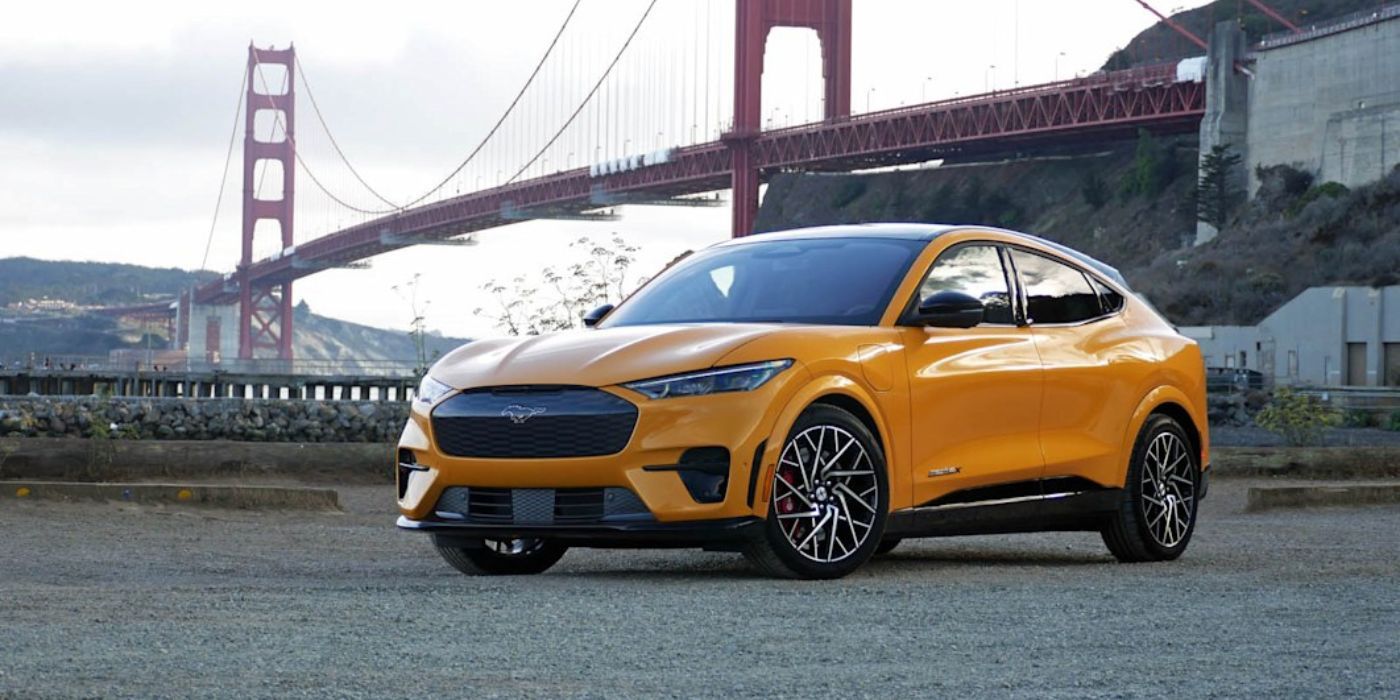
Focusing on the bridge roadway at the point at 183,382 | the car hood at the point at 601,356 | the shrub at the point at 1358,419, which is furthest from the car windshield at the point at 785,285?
the bridge roadway at the point at 183,382

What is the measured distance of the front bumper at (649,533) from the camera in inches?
288

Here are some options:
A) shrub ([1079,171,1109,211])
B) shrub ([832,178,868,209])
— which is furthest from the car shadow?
shrub ([832,178,868,209])

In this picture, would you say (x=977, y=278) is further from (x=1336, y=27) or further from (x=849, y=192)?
(x=849, y=192)

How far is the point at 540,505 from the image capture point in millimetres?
7473

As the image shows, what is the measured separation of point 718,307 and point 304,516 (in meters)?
5.39

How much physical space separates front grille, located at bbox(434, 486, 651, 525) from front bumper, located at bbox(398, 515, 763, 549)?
1.2 inches

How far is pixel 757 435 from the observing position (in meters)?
7.34

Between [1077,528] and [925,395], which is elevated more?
[925,395]

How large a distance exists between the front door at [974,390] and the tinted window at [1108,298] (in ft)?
2.41

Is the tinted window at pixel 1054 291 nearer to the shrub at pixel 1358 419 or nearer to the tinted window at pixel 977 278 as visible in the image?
the tinted window at pixel 977 278

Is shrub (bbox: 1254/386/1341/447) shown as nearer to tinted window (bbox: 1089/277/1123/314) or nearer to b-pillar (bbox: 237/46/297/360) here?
tinted window (bbox: 1089/277/1123/314)

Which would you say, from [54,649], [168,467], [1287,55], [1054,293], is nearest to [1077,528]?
[1054,293]

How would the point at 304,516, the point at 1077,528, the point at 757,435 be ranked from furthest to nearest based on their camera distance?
the point at 304,516
the point at 1077,528
the point at 757,435

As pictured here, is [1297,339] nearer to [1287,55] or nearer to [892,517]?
[1287,55]
